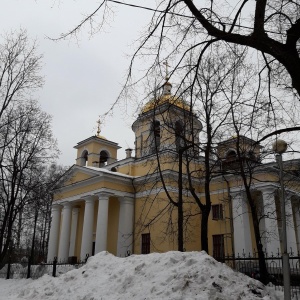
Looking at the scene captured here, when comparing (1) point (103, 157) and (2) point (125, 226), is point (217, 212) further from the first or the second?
(1) point (103, 157)

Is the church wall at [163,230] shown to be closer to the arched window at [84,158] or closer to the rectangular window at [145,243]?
the rectangular window at [145,243]

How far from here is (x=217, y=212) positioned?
2422cm

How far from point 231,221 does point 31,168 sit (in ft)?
42.9

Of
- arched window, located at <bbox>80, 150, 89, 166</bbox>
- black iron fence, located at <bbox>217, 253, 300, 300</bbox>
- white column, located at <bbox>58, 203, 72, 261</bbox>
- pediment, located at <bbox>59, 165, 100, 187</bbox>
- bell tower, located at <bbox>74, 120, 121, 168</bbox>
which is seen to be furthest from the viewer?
arched window, located at <bbox>80, 150, 89, 166</bbox>

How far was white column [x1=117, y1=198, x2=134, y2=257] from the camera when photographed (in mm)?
24750

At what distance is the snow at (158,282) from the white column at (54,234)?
1769cm

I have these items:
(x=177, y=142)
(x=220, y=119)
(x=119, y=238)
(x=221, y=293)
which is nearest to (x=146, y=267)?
(x=221, y=293)

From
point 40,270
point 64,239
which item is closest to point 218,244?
point 40,270

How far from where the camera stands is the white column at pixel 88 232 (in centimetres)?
2414

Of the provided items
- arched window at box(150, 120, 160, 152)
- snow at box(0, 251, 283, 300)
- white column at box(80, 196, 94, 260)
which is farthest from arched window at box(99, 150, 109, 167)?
snow at box(0, 251, 283, 300)

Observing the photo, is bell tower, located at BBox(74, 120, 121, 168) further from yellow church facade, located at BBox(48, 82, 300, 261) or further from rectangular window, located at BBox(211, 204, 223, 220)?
rectangular window, located at BBox(211, 204, 223, 220)

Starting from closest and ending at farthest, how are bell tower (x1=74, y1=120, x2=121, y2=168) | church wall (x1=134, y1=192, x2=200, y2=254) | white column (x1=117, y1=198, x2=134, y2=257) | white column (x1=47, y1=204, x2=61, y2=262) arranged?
church wall (x1=134, y1=192, x2=200, y2=254) → white column (x1=117, y1=198, x2=134, y2=257) → white column (x1=47, y1=204, x2=61, y2=262) → bell tower (x1=74, y1=120, x2=121, y2=168)

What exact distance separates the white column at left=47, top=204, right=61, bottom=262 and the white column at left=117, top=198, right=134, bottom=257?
609cm

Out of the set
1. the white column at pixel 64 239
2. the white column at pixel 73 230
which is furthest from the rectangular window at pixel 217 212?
the white column at pixel 73 230
